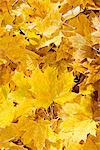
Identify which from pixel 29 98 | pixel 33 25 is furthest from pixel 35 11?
pixel 29 98

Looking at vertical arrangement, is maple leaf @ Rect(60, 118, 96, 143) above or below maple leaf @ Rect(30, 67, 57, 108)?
below

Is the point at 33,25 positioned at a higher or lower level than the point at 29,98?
higher

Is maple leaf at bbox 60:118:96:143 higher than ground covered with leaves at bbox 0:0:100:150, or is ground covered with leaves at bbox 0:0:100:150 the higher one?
ground covered with leaves at bbox 0:0:100:150

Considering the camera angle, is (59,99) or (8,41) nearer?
(59,99)

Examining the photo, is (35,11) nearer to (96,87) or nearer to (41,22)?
(41,22)

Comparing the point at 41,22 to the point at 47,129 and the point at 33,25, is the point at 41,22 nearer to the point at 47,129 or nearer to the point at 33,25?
the point at 33,25

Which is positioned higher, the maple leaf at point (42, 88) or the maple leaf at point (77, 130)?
the maple leaf at point (42, 88)

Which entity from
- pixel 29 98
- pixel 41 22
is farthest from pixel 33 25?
pixel 29 98

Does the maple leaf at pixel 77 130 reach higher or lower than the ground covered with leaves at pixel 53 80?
lower
